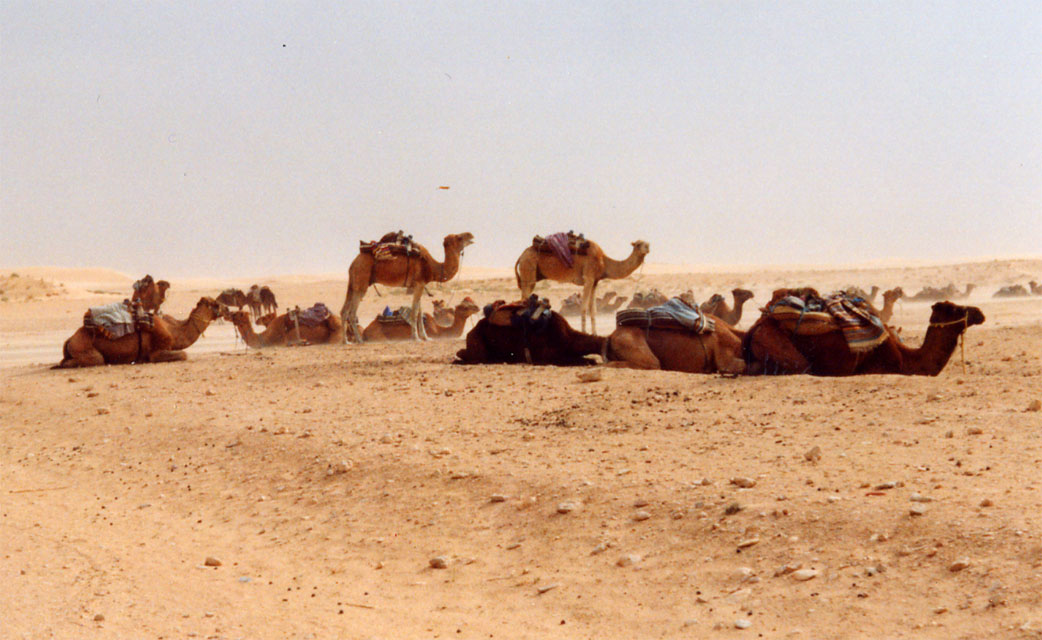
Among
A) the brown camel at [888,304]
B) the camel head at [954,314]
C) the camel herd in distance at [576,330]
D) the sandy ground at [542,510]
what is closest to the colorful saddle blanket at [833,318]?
the camel herd in distance at [576,330]

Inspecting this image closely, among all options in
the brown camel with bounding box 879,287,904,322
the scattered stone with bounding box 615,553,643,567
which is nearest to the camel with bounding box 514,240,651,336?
the brown camel with bounding box 879,287,904,322

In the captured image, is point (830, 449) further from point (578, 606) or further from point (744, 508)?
point (578, 606)

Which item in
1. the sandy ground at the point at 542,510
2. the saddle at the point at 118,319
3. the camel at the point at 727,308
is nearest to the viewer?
the sandy ground at the point at 542,510

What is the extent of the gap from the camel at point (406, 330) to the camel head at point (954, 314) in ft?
36.5

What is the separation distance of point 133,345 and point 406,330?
5556mm

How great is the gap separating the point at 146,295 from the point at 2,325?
14043 millimetres

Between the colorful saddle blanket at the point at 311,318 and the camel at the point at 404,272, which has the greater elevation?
the camel at the point at 404,272

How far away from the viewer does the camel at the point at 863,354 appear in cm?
1012

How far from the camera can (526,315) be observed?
483 inches

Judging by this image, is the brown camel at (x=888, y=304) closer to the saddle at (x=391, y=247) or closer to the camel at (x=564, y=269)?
the camel at (x=564, y=269)

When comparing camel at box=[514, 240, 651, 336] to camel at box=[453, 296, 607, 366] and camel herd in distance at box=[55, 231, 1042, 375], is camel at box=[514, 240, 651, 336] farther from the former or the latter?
camel at box=[453, 296, 607, 366]

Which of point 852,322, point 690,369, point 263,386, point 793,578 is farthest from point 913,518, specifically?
point 263,386

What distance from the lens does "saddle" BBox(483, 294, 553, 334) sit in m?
12.2

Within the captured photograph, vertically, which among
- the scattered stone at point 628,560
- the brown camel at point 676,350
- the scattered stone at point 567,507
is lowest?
the scattered stone at point 628,560
